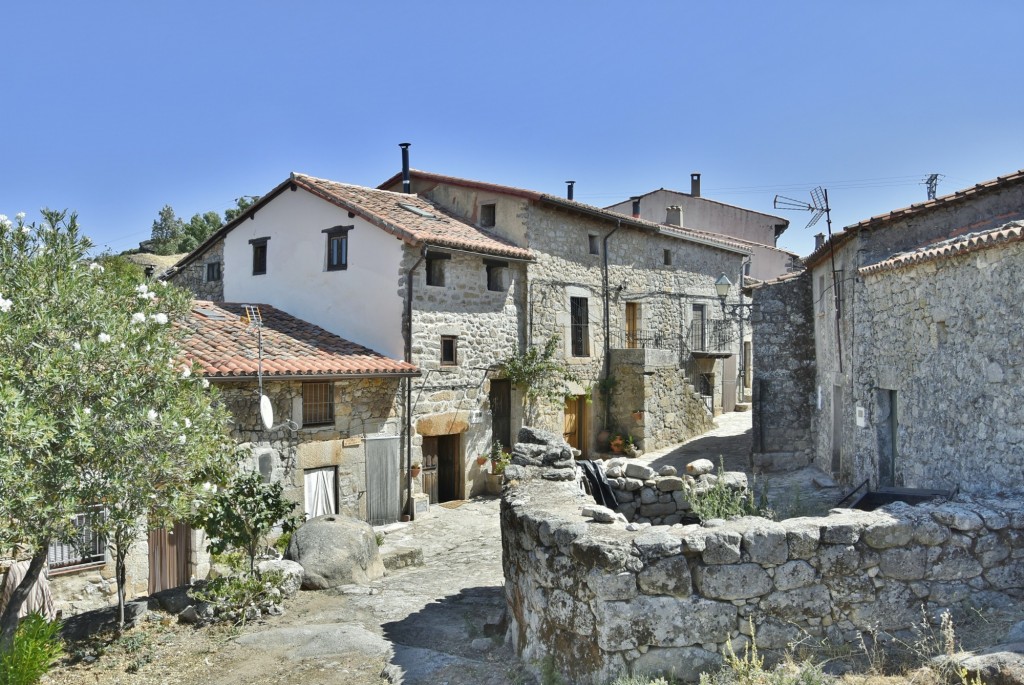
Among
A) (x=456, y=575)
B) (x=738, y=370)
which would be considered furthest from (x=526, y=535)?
(x=738, y=370)

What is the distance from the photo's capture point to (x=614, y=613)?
505 cm

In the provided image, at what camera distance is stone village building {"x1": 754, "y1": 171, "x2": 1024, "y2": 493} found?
6.93 metres

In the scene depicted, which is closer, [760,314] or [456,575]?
[456,575]

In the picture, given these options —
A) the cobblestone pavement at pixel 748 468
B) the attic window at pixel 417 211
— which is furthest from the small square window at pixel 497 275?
the cobblestone pavement at pixel 748 468

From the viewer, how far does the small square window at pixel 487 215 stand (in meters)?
18.4

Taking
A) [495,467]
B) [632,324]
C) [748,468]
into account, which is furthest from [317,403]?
[632,324]

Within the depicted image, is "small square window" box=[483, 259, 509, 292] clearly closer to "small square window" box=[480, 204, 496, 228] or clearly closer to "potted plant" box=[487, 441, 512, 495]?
"small square window" box=[480, 204, 496, 228]

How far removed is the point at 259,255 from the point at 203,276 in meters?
2.59

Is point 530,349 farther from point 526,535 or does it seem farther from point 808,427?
point 526,535

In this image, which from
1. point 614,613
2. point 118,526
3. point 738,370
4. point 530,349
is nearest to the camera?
point 614,613

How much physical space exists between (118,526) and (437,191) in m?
14.1

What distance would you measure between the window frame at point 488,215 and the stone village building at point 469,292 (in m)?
0.03

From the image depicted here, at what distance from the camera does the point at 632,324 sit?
21391 millimetres

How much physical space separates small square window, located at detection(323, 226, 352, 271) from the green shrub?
33.6 ft
